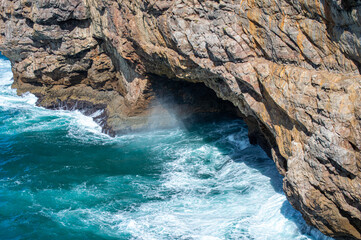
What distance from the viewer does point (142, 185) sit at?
77.0ft

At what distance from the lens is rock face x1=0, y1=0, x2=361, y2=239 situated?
1336 cm

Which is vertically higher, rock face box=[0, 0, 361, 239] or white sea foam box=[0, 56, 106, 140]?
rock face box=[0, 0, 361, 239]

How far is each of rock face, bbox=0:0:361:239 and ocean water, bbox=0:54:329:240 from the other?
220cm

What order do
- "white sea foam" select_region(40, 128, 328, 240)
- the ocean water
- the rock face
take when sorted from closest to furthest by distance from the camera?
the rock face → "white sea foam" select_region(40, 128, 328, 240) → the ocean water

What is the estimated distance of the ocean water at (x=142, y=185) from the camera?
18866 mm

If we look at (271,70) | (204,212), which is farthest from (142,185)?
(271,70)

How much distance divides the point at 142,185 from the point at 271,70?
11503mm

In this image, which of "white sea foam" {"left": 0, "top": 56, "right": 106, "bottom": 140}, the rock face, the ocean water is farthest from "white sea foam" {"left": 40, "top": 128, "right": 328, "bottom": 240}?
"white sea foam" {"left": 0, "top": 56, "right": 106, "bottom": 140}

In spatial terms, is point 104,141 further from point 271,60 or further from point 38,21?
point 271,60

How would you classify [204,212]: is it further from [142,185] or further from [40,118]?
[40,118]

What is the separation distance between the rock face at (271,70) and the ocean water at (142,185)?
2197 mm

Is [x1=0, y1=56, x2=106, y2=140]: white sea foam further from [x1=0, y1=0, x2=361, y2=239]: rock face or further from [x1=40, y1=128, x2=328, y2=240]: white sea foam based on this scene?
[x1=40, y1=128, x2=328, y2=240]: white sea foam

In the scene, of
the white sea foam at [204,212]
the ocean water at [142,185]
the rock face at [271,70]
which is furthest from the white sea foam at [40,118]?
the white sea foam at [204,212]

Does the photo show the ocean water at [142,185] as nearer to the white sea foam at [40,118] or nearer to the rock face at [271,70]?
the white sea foam at [40,118]
